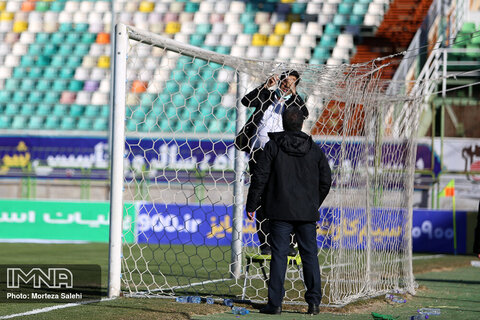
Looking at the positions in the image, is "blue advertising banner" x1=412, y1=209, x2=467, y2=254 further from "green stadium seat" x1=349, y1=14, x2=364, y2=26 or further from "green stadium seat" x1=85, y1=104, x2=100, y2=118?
"green stadium seat" x1=85, y1=104, x2=100, y2=118

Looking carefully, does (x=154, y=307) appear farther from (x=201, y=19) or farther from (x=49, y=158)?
(x=201, y=19)

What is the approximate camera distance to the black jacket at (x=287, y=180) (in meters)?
6.32

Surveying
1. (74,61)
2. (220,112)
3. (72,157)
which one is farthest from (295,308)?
(74,61)

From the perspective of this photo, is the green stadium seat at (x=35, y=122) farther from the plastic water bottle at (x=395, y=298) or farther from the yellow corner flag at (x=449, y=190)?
the plastic water bottle at (x=395, y=298)

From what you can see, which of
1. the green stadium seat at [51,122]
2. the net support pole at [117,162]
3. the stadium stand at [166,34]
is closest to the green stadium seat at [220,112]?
the stadium stand at [166,34]

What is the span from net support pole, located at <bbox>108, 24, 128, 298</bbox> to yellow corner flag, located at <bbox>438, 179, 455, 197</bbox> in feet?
33.0

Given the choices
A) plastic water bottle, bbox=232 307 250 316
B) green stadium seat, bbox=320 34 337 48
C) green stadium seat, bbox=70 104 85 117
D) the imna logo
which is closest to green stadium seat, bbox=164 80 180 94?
green stadium seat, bbox=70 104 85 117

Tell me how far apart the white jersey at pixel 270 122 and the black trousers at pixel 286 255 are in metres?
1.44

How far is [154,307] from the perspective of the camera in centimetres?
661

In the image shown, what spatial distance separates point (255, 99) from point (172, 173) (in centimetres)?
938

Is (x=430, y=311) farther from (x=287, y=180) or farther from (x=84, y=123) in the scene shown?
(x=84, y=123)

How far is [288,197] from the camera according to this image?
6328 millimetres

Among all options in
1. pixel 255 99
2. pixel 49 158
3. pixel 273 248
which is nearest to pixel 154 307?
pixel 273 248

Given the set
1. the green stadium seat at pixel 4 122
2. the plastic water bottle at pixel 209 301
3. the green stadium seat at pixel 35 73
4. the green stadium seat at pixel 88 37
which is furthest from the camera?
the green stadium seat at pixel 88 37
